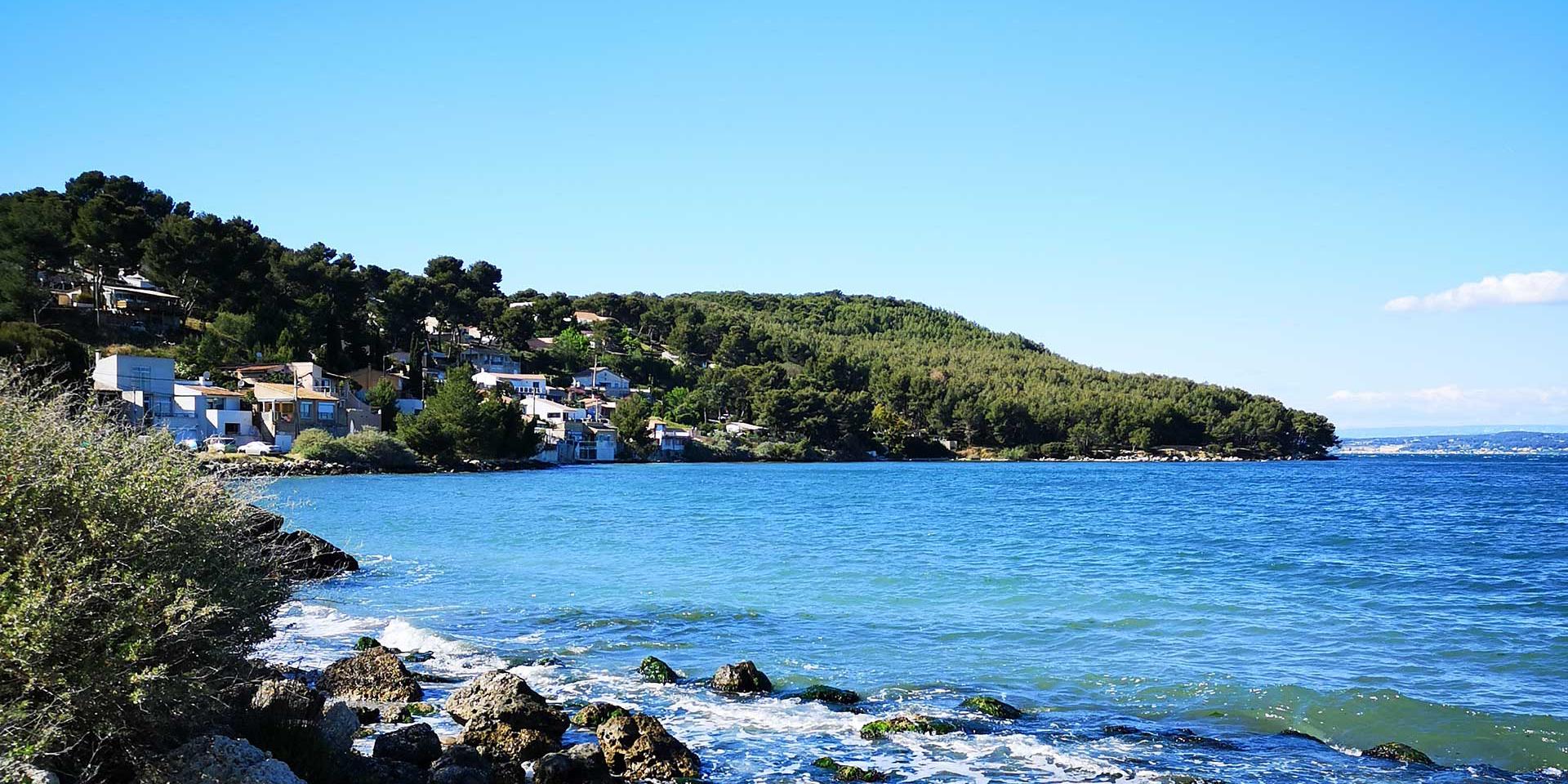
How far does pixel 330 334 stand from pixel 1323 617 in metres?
87.6

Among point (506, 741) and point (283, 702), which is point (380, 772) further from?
point (506, 741)

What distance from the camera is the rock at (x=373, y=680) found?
13.8m

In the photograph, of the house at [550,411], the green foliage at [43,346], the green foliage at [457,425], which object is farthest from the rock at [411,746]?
the house at [550,411]

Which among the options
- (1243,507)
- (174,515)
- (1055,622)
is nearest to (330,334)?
(1243,507)

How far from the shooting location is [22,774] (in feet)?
20.9

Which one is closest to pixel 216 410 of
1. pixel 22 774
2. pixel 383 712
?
pixel 383 712

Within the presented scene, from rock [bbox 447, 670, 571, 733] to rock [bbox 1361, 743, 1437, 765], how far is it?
362 inches

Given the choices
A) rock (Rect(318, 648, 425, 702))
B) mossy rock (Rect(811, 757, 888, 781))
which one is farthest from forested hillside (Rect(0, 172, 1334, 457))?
mossy rock (Rect(811, 757, 888, 781))

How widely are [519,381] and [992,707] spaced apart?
350ft

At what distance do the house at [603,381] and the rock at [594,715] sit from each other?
116 meters

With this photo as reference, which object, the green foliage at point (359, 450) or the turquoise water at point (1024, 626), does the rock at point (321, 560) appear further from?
the green foliage at point (359, 450)

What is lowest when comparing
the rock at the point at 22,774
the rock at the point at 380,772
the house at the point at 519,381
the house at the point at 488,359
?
the rock at the point at 380,772

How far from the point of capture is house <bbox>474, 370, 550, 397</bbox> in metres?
112

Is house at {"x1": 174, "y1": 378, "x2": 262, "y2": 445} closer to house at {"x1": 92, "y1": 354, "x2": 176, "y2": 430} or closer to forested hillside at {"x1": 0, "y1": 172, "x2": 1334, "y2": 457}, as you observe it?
house at {"x1": 92, "y1": 354, "x2": 176, "y2": 430}
